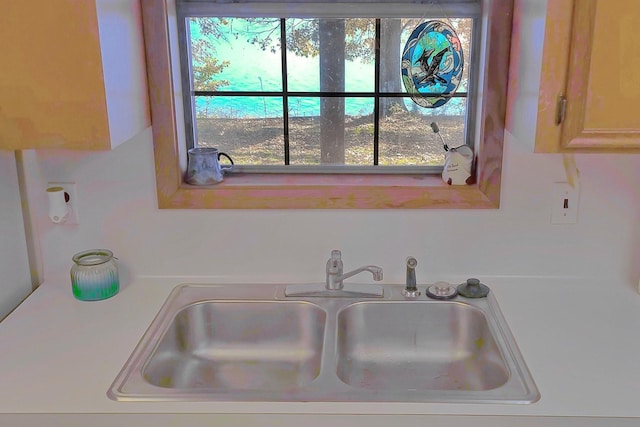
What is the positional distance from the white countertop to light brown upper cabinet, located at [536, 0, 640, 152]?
1.41 ft

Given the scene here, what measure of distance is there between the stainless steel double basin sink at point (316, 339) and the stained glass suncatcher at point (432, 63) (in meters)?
0.54

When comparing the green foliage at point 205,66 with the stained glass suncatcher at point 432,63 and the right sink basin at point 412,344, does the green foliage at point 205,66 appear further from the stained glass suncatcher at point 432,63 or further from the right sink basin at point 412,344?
the right sink basin at point 412,344

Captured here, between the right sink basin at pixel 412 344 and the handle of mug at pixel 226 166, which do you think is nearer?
the right sink basin at pixel 412 344

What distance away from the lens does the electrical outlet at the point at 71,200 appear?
1.66 meters

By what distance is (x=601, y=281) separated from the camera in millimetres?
1688

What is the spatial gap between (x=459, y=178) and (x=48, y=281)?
115cm

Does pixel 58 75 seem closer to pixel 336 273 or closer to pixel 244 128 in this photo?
pixel 244 128

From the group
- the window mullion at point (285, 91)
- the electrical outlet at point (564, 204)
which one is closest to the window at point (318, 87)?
the window mullion at point (285, 91)

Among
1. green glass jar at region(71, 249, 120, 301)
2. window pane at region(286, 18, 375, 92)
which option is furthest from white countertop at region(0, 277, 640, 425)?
window pane at region(286, 18, 375, 92)

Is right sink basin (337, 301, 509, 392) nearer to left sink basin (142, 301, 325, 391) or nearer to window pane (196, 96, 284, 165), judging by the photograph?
left sink basin (142, 301, 325, 391)

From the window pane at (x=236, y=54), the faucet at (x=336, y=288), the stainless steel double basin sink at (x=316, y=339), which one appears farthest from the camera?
the window pane at (x=236, y=54)

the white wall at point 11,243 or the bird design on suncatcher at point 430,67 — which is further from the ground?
the bird design on suncatcher at point 430,67

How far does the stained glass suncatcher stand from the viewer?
1685 mm

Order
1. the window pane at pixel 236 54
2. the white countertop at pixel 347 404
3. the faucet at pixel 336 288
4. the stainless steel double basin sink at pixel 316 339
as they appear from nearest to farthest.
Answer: the white countertop at pixel 347 404 < the stainless steel double basin sink at pixel 316 339 < the faucet at pixel 336 288 < the window pane at pixel 236 54
